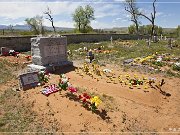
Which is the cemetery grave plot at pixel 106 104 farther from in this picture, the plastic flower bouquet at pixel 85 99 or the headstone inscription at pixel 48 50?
the headstone inscription at pixel 48 50

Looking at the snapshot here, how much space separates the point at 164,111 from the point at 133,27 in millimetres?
65643

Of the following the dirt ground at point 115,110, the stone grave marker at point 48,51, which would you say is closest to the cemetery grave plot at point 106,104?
the dirt ground at point 115,110

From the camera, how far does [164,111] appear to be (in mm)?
10859

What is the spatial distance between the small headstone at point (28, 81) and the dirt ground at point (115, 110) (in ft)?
1.33

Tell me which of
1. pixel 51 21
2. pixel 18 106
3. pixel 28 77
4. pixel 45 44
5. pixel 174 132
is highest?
pixel 51 21

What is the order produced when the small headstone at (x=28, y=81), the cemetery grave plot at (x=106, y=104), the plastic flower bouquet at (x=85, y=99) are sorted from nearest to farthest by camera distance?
1. the cemetery grave plot at (x=106, y=104)
2. the plastic flower bouquet at (x=85, y=99)
3. the small headstone at (x=28, y=81)

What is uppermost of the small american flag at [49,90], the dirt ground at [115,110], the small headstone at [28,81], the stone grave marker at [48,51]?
the stone grave marker at [48,51]

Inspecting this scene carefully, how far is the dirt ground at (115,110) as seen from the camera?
904 centimetres

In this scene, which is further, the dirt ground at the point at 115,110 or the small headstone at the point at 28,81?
the small headstone at the point at 28,81

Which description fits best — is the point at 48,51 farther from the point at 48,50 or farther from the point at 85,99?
the point at 85,99

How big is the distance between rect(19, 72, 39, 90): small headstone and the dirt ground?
41 centimetres

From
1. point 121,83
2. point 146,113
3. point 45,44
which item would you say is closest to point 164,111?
point 146,113

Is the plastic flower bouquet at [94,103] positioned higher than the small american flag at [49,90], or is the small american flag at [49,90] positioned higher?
the small american flag at [49,90]

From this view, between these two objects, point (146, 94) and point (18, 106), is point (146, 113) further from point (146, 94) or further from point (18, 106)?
point (18, 106)
